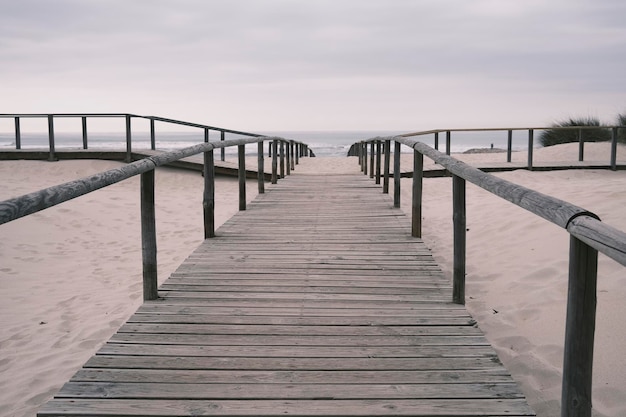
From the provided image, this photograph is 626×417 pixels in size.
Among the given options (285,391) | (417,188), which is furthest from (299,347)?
(417,188)

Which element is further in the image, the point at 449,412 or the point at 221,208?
the point at 221,208

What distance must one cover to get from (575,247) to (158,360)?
5.65 feet

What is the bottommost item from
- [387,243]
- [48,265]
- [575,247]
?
[48,265]

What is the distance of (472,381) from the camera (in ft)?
7.71

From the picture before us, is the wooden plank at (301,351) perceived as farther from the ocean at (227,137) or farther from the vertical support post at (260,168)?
the ocean at (227,137)

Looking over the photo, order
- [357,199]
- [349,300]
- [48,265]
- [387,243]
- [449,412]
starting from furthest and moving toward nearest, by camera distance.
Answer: [357,199] < [48,265] < [387,243] < [349,300] < [449,412]

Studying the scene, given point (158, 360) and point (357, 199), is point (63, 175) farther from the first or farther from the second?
point (158, 360)

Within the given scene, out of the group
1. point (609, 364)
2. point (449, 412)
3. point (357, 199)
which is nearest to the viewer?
point (449, 412)

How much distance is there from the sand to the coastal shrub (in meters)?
11.4

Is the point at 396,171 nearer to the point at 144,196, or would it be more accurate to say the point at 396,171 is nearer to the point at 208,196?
the point at 208,196

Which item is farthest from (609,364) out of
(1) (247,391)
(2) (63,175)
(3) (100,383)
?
(2) (63,175)

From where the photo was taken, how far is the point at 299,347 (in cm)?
269

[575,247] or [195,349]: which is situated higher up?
[575,247]

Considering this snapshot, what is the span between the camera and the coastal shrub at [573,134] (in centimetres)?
1875
